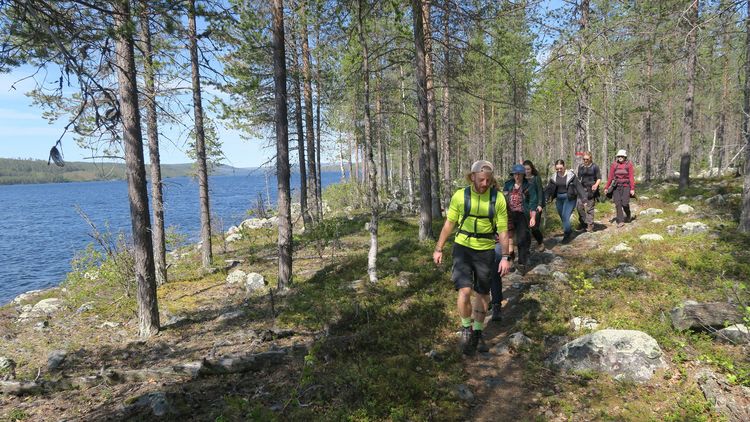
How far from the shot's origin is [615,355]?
14.8 feet

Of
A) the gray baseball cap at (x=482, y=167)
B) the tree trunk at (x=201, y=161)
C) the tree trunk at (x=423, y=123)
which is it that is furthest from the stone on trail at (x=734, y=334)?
the tree trunk at (x=201, y=161)

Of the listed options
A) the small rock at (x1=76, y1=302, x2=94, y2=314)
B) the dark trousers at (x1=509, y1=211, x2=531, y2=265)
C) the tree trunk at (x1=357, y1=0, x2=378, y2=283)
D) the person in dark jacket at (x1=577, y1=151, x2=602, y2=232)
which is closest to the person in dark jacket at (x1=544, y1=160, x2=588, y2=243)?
the person in dark jacket at (x1=577, y1=151, x2=602, y2=232)

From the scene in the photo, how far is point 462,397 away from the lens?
4.34 meters

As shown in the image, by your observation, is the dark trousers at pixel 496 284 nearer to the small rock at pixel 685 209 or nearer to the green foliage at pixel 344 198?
the small rock at pixel 685 209

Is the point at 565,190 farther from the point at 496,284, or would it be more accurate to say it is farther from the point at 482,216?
the point at 482,216

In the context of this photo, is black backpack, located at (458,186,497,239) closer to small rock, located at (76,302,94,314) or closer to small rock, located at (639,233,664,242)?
small rock, located at (639,233,664,242)

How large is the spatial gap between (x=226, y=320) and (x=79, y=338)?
3.12m

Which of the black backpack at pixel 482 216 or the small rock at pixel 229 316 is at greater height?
the black backpack at pixel 482 216

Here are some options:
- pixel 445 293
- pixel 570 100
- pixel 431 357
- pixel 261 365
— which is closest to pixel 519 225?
pixel 445 293

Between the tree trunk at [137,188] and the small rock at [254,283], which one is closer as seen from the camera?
the tree trunk at [137,188]

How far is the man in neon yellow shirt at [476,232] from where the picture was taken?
16.7ft

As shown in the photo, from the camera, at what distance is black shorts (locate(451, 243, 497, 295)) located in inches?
203

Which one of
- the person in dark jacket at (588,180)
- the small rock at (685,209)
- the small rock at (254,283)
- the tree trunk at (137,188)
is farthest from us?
the small rock at (685,209)

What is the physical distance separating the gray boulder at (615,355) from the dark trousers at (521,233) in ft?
11.4
